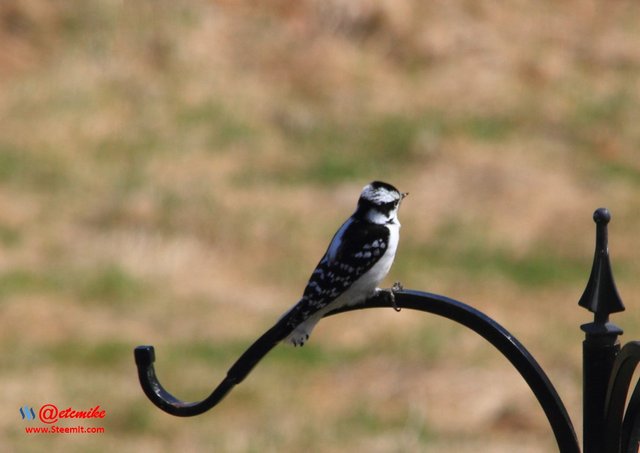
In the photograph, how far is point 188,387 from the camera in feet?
37.4

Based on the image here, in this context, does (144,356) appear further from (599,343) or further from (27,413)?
(27,413)

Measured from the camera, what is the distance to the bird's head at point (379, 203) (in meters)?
4.89

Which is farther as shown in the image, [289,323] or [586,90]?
[586,90]

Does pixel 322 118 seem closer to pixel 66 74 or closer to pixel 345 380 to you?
pixel 66 74

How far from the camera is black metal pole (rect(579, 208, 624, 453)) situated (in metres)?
2.81

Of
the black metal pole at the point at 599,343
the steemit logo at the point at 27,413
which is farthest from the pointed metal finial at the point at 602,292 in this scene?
the steemit logo at the point at 27,413

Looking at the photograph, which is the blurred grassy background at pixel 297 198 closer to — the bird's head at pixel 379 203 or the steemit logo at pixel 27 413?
the steemit logo at pixel 27 413

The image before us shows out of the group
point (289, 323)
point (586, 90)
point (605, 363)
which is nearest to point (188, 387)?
point (289, 323)

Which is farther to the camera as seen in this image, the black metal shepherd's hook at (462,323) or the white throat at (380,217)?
the white throat at (380,217)

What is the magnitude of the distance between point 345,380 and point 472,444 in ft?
5.96

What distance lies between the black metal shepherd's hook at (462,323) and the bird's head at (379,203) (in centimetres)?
121

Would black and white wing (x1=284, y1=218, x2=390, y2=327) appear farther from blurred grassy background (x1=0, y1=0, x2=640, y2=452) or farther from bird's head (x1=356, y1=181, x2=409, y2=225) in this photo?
blurred grassy background (x1=0, y1=0, x2=640, y2=452)

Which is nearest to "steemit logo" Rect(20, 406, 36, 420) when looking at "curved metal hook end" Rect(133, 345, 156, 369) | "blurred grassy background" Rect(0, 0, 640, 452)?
"blurred grassy background" Rect(0, 0, 640, 452)

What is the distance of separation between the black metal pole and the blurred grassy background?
7428mm
